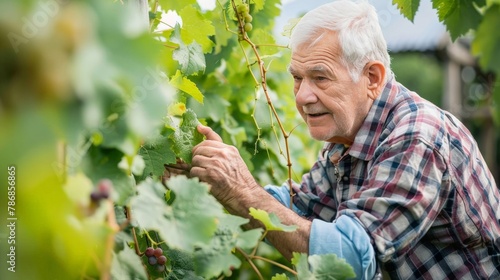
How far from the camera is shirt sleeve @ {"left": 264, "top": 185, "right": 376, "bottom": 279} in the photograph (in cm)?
207

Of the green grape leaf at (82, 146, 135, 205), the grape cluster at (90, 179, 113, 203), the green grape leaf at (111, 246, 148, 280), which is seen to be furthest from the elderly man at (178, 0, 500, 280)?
the grape cluster at (90, 179, 113, 203)

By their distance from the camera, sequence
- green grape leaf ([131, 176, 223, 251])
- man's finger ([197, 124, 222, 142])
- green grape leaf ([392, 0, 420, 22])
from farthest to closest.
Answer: man's finger ([197, 124, 222, 142]), green grape leaf ([392, 0, 420, 22]), green grape leaf ([131, 176, 223, 251])

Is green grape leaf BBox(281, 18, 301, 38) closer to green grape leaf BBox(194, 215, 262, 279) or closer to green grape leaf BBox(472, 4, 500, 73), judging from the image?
green grape leaf BBox(194, 215, 262, 279)

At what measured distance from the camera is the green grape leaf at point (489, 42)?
1.16 m

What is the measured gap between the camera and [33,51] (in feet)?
2.76

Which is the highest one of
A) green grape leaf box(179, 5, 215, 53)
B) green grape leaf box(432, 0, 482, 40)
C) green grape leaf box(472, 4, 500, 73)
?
green grape leaf box(472, 4, 500, 73)

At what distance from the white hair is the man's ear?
1.1 inches

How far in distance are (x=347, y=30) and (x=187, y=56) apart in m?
0.55

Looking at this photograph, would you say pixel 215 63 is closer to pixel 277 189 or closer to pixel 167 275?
pixel 277 189

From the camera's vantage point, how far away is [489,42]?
46.5 inches

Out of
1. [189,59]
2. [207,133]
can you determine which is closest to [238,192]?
[207,133]

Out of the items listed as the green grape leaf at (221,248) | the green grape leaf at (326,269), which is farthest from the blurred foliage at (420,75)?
the green grape leaf at (221,248)

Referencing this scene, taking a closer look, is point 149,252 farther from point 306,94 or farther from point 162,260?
point 306,94

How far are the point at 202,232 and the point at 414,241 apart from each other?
111cm
